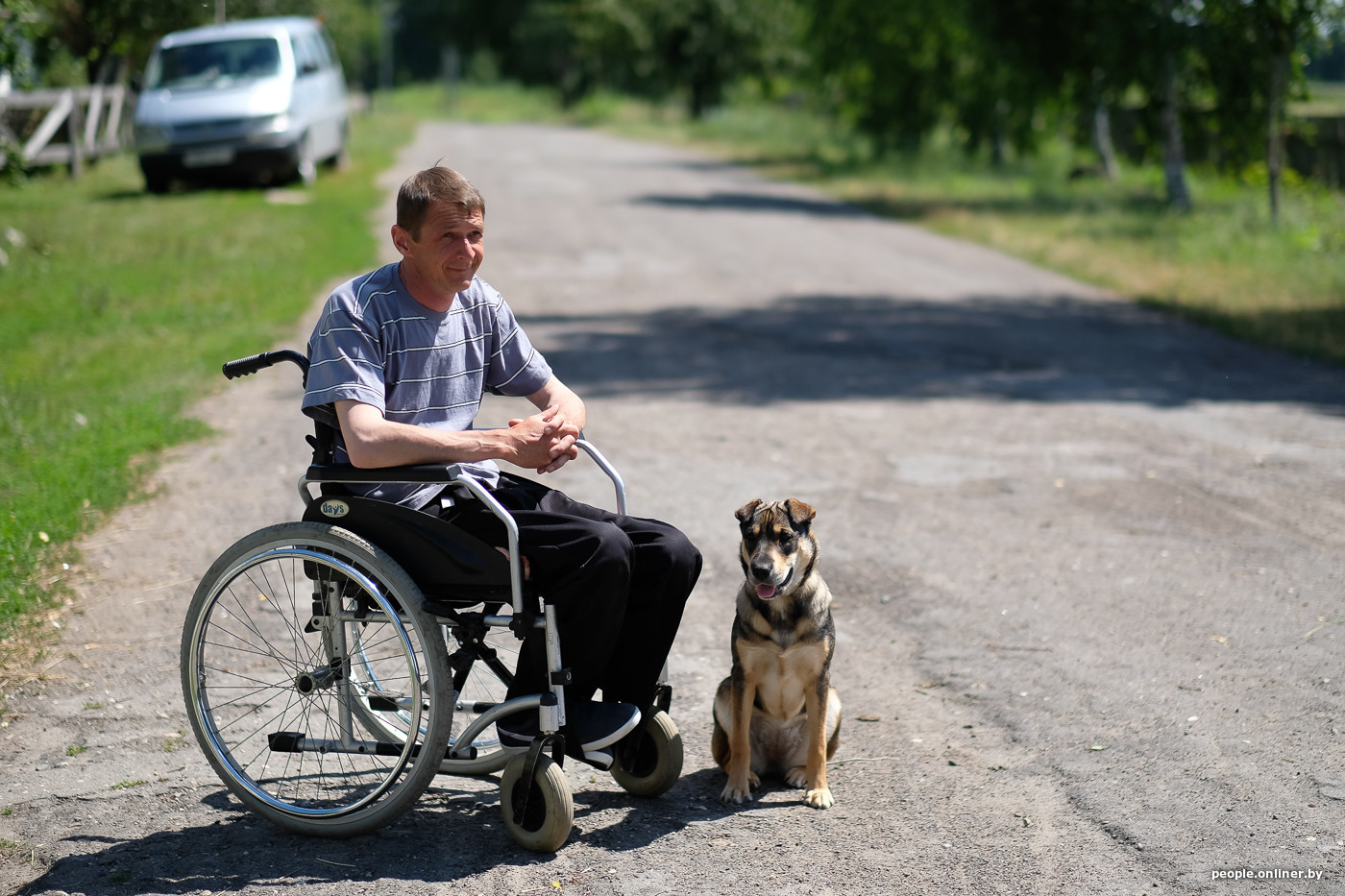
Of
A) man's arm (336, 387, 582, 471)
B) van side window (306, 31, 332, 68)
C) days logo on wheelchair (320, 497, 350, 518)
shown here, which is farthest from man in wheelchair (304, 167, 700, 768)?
van side window (306, 31, 332, 68)

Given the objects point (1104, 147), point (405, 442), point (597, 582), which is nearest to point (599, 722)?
point (597, 582)

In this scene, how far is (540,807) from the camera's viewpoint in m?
3.46

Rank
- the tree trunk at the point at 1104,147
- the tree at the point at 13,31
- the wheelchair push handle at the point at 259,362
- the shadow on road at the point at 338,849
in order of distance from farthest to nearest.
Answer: the tree trunk at the point at 1104,147 → the tree at the point at 13,31 → the wheelchair push handle at the point at 259,362 → the shadow on road at the point at 338,849

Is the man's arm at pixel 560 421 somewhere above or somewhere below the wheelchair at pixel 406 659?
above

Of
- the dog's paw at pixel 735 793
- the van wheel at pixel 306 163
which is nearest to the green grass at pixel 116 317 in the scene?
the van wheel at pixel 306 163

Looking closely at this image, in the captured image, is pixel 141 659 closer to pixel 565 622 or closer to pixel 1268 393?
pixel 565 622

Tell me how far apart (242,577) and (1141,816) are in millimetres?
3445

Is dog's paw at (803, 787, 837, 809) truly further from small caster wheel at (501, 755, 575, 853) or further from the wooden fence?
the wooden fence

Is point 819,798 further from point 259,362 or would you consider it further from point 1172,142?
point 1172,142

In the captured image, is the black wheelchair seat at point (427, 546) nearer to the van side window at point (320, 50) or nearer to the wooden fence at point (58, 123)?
the van side window at point (320, 50)

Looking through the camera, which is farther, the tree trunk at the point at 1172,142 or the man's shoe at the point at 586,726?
the tree trunk at the point at 1172,142

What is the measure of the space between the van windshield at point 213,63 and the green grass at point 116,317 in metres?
1.60

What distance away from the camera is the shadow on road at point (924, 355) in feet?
30.2

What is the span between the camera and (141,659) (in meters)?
4.65
